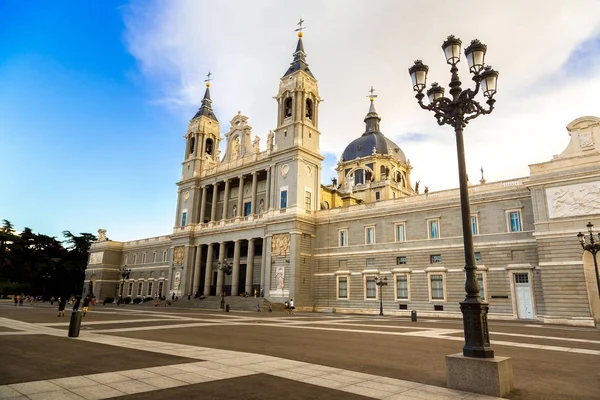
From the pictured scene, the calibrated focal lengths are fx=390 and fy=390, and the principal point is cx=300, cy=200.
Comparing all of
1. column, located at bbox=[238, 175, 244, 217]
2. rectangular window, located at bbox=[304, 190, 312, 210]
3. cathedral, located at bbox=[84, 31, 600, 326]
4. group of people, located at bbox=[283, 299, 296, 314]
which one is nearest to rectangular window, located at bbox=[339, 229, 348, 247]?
cathedral, located at bbox=[84, 31, 600, 326]

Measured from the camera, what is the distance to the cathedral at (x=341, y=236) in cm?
2850

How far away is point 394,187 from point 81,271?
70603 mm

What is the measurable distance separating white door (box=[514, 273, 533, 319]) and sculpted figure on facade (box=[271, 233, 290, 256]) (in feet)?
75.2

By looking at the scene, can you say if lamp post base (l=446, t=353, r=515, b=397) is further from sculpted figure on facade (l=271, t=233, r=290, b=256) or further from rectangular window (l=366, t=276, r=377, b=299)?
sculpted figure on facade (l=271, t=233, r=290, b=256)

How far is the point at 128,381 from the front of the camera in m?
7.22

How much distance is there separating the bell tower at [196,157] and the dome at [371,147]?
34414mm

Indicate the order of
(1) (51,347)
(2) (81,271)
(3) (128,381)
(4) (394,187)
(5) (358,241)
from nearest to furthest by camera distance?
(3) (128,381) < (1) (51,347) < (5) (358,241) < (4) (394,187) < (2) (81,271)

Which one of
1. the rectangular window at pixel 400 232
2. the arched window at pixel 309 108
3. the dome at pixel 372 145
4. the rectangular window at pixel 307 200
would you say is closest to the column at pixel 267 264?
the rectangular window at pixel 307 200

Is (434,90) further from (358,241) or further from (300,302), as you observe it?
(300,302)

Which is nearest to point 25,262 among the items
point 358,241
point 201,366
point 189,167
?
point 189,167

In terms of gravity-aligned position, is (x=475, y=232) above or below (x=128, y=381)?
above

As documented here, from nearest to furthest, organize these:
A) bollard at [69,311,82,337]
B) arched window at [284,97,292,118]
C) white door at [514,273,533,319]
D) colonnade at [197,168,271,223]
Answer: bollard at [69,311,82,337]
white door at [514,273,533,319]
colonnade at [197,168,271,223]
arched window at [284,97,292,118]

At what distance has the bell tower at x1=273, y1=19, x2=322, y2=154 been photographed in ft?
159

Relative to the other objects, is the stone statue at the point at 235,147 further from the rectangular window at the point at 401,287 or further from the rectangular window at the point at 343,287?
the rectangular window at the point at 401,287
